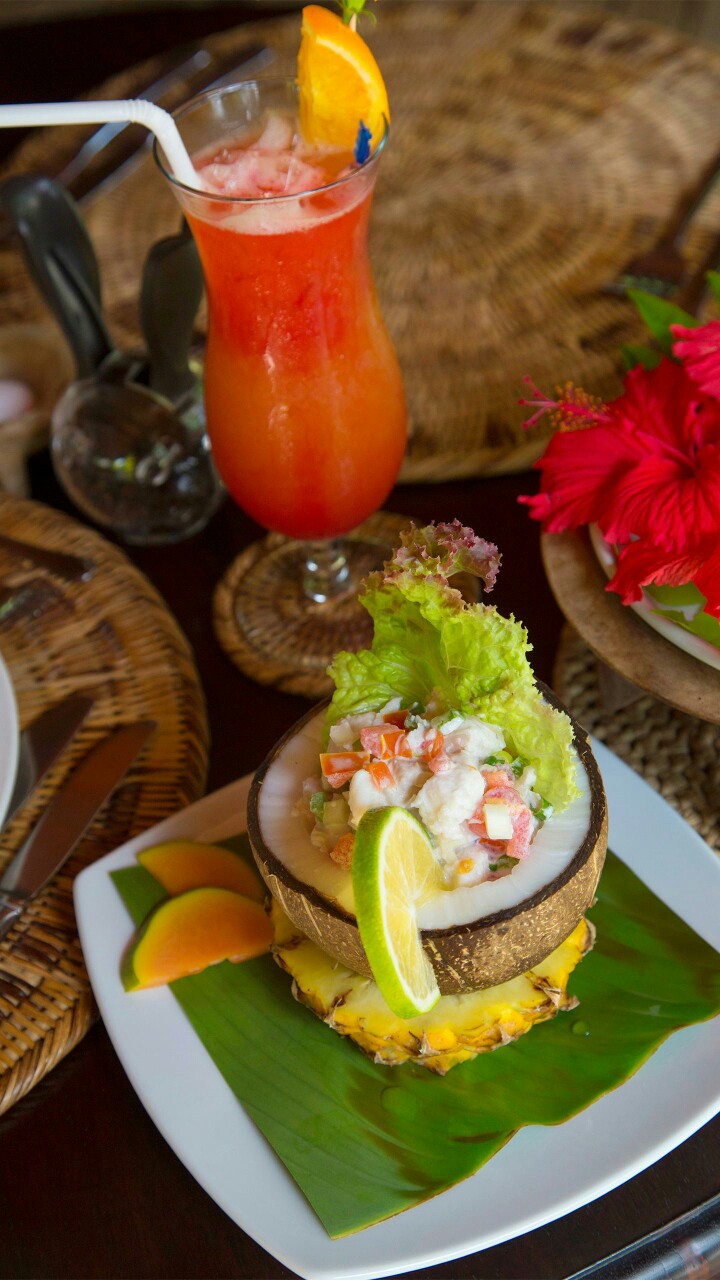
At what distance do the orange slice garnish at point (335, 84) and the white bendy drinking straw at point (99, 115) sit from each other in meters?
0.13

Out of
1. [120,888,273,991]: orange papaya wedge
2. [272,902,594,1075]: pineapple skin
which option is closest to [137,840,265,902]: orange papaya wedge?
[120,888,273,991]: orange papaya wedge

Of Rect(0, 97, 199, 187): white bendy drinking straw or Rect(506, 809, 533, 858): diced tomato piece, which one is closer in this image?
Rect(506, 809, 533, 858): diced tomato piece

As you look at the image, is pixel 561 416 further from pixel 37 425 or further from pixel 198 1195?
pixel 198 1195

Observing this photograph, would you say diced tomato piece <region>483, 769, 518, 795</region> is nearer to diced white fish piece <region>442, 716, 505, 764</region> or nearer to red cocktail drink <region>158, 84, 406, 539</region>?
diced white fish piece <region>442, 716, 505, 764</region>

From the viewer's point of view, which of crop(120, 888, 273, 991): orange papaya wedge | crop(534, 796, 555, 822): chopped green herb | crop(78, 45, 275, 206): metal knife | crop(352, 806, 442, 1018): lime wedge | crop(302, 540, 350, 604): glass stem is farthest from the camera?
crop(78, 45, 275, 206): metal knife

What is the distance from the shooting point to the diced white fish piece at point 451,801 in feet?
2.70

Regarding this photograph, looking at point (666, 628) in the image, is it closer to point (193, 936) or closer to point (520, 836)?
point (520, 836)

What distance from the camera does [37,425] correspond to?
59.5 inches

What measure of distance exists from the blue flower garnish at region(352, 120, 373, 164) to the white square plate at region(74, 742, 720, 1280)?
2.32ft

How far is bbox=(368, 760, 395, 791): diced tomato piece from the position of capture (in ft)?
2.77

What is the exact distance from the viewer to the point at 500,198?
1.83 metres

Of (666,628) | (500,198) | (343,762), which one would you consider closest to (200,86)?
(500,198)

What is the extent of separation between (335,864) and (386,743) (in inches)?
4.0

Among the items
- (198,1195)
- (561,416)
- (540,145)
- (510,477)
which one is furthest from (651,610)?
(540,145)
